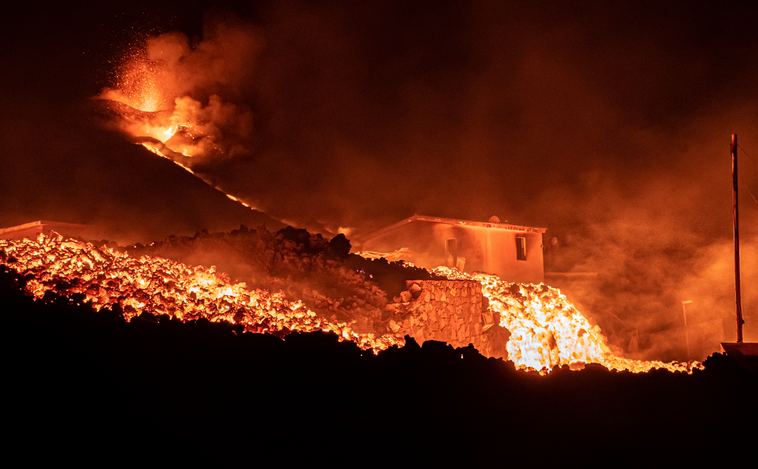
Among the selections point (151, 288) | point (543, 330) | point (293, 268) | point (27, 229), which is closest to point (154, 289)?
point (151, 288)

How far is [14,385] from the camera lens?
3.93 m

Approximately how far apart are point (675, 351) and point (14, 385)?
673 inches

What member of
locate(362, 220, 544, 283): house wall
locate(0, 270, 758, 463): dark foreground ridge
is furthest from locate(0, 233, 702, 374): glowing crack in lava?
locate(362, 220, 544, 283): house wall

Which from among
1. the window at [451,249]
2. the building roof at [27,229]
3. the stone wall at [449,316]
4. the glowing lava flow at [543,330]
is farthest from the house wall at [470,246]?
the building roof at [27,229]

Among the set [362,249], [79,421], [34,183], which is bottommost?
[79,421]

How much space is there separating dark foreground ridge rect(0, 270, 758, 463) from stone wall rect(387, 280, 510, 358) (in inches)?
123

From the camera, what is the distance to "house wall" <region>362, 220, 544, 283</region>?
16141mm

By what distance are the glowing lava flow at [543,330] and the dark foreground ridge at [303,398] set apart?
4968mm

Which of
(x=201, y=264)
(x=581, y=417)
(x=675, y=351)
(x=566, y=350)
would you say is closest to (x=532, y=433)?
(x=581, y=417)

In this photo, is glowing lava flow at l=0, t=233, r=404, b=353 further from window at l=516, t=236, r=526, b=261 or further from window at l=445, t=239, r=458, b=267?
window at l=516, t=236, r=526, b=261

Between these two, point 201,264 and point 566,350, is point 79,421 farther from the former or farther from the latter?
point 566,350

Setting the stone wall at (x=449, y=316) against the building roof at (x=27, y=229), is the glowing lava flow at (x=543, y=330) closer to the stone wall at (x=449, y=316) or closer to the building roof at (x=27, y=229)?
the stone wall at (x=449, y=316)

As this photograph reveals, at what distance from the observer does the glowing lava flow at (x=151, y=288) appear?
5.46 meters

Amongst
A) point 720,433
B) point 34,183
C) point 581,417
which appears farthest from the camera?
point 34,183
